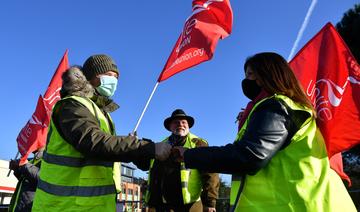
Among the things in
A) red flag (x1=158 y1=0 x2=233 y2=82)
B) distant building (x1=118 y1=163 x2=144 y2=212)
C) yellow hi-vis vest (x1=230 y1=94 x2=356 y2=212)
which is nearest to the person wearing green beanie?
yellow hi-vis vest (x1=230 y1=94 x2=356 y2=212)

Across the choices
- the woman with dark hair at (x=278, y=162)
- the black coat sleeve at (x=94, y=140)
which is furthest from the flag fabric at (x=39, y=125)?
the woman with dark hair at (x=278, y=162)

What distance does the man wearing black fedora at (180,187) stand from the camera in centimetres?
553

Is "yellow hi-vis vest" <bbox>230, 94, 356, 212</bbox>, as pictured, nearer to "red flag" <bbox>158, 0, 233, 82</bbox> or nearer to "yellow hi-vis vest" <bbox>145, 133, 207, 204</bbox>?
"yellow hi-vis vest" <bbox>145, 133, 207, 204</bbox>

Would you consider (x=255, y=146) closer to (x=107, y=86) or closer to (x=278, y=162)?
(x=278, y=162)

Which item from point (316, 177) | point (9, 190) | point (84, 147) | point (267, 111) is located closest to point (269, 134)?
point (267, 111)

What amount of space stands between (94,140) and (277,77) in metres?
1.21

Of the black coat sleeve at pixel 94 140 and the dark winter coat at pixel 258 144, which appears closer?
the dark winter coat at pixel 258 144

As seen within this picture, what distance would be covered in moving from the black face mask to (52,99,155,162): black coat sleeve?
72 cm

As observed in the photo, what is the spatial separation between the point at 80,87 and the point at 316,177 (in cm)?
179

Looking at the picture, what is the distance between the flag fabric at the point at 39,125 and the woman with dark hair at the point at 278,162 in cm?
528

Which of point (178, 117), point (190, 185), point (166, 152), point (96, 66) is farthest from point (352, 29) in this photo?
point (166, 152)

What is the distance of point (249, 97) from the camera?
2.83 meters

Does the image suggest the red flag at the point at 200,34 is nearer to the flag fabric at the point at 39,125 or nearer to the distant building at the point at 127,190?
the flag fabric at the point at 39,125

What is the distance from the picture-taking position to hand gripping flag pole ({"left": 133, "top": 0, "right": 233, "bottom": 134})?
5781 mm
